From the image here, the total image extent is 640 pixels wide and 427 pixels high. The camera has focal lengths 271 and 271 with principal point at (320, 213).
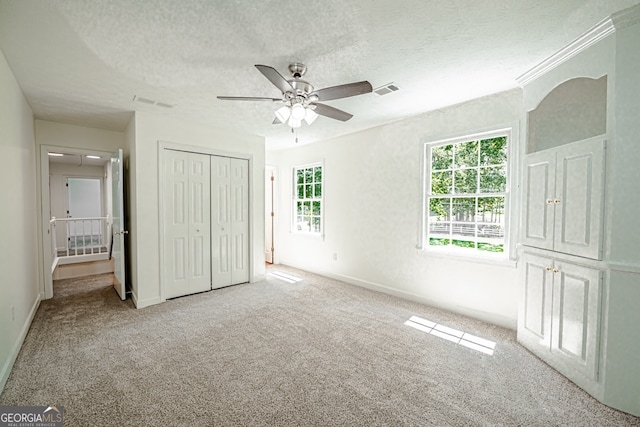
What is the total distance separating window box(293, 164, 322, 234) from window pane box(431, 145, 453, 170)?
7.33 ft

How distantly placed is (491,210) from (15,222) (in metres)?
5.00

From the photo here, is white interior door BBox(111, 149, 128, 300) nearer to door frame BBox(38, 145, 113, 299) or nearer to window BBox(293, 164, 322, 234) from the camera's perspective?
door frame BBox(38, 145, 113, 299)

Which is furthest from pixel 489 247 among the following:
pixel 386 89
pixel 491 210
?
pixel 386 89

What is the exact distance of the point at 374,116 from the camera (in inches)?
149

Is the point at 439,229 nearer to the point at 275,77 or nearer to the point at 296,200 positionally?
the point at 275,77

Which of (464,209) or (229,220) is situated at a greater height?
(464,209)

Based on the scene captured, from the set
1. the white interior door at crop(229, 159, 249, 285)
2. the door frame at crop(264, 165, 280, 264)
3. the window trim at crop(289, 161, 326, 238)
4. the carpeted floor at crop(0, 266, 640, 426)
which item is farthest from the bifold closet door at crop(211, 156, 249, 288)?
the door frame at crop(264, 165, 280, 264)

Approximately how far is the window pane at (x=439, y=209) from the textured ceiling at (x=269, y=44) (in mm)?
1259

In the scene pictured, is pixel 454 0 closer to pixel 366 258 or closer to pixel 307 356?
pixel 307 356

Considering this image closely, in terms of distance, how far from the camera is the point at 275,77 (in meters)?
1.98

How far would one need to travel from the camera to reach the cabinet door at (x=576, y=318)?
1.96 m

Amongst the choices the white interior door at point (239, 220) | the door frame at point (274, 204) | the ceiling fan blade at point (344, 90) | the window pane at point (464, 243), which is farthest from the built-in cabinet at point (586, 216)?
the door frame at point (274, 204)

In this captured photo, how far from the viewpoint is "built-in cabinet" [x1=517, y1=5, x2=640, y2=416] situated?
1.79m

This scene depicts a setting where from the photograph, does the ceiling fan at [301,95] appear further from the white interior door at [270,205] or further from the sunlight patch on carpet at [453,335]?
the white interior door at [270,205]
